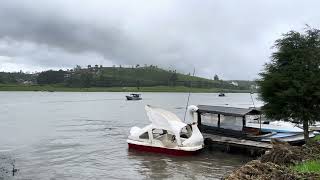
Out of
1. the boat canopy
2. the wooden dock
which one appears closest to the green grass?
the wooden dock

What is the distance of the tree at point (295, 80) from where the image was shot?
23.7 metres

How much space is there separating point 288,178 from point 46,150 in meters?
27.3

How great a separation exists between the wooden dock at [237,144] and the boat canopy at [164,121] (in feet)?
9.04

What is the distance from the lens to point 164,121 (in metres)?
30.4

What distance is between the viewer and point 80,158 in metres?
30.2

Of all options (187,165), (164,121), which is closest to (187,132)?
(164,121)

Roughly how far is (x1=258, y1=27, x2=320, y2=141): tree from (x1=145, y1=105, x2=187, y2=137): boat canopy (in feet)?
25.0

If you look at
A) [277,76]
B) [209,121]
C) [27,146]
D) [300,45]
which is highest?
[300,45]

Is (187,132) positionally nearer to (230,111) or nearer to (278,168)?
(230,111)

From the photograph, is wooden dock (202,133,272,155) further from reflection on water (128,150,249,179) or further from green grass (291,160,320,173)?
green grass (291,160,320,173)

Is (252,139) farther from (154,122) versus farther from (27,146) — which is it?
(27,146)

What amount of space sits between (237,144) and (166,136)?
18.4 ft

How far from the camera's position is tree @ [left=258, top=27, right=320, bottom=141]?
77.6 ft

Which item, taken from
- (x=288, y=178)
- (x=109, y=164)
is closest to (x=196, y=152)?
(x=109, y=164)
